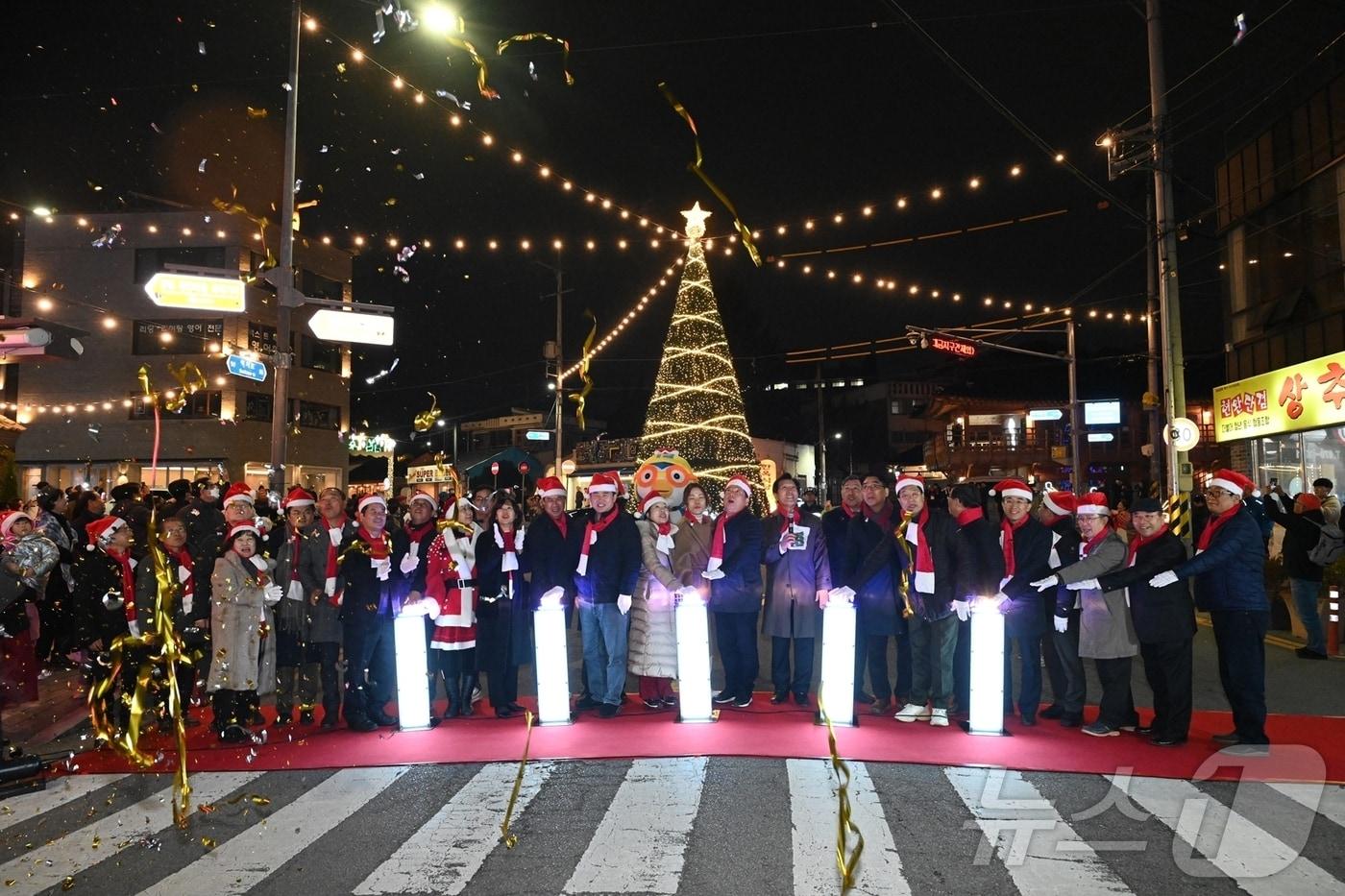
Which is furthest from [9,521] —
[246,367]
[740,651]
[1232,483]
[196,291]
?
[1232,483]

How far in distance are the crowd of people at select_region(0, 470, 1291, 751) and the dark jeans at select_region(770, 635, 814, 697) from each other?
2 cm

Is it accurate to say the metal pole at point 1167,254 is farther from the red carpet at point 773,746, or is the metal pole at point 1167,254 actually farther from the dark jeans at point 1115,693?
the dark jeans at point 1115,693

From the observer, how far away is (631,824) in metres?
4.73

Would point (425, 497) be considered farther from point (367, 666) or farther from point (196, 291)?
point (196, 291)

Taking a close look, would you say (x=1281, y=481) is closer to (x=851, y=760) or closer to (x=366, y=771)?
(x=851, y=760)

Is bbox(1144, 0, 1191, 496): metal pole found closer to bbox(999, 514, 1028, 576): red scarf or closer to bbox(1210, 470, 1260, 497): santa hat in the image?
bbox(1210, 470, 1260, 497): santa hat

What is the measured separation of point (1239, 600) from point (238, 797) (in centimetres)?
680

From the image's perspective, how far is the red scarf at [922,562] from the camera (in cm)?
707

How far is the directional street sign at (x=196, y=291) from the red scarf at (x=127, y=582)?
447 cm

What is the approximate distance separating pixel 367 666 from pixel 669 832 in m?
3.53

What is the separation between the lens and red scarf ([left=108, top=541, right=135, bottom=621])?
7465 millimetres

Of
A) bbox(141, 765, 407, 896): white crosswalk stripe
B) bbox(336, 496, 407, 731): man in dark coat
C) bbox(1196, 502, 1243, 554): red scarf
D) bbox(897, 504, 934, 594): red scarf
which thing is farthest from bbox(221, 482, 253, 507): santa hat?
bbox(1196, 502, 1243, 554): red scarf

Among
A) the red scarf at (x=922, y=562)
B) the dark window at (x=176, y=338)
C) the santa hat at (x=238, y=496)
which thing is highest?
the dark window at (x=176, y=338)

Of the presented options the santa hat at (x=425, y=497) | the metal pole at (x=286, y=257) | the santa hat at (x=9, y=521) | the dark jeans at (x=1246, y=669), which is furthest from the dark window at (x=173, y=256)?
the dark jeans at (x=1246, y=669)
